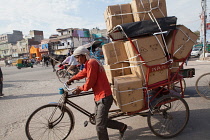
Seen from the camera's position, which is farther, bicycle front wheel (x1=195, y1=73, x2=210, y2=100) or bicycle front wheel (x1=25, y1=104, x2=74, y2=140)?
bicycle front wheel (x1=195, y1=73, x2=210, y2=100)

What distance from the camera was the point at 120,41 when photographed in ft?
9.41

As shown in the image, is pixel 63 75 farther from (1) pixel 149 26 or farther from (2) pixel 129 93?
(1) pixel 149 26

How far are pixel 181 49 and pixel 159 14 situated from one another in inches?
29.4

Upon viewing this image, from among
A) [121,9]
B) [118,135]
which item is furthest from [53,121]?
[121,9]

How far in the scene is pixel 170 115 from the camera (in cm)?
287

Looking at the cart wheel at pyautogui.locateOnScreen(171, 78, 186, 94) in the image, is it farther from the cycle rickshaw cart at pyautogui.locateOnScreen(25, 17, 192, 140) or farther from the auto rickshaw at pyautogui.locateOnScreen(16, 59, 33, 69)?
the auto rickshaw at pyautogui.locateOnScreen(16, 59, 33, 69)

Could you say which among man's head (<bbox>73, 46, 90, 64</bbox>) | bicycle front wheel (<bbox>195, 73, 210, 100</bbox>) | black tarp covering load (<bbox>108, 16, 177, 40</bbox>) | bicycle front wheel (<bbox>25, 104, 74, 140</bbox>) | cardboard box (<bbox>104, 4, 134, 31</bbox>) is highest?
cardboard box (<bbox>104, 4, 134, 31</bbox>)

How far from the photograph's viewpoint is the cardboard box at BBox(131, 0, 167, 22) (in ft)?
8.85


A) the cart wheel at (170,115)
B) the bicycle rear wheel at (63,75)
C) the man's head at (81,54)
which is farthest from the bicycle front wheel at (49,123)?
the bicycle rear wheel at (63,75)

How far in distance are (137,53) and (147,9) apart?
0.87 meters

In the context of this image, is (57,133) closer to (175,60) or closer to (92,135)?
(92,135)

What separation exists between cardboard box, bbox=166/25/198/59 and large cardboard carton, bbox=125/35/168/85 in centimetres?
23

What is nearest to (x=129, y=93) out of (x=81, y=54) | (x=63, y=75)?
(x=81, y=54)

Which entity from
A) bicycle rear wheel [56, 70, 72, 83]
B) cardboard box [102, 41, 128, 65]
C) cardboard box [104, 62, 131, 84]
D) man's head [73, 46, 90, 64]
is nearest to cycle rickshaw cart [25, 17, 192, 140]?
cardboard box [102, 41, 128, 65]
